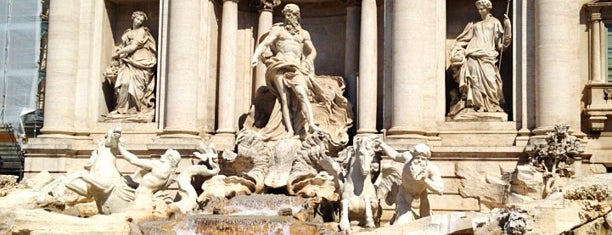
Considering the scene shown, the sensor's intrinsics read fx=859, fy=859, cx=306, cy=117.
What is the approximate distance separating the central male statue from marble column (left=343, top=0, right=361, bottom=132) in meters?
1.24

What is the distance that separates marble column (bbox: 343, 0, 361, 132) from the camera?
2142 centimetres

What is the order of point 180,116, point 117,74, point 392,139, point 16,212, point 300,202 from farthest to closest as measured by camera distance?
point 117,74, point 180,116, point 392,139, point 300,202, point 16,212

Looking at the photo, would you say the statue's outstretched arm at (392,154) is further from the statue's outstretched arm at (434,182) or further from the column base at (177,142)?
the column base at (177,142)

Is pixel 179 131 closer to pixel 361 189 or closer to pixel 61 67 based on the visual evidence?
pixel 61 67

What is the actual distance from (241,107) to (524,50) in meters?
7.22

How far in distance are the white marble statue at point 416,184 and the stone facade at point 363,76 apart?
2709 millimetres

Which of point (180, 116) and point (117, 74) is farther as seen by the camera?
point (117, 74)

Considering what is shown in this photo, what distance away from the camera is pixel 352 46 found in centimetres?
2155

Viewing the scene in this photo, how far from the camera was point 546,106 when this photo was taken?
59.8 feet

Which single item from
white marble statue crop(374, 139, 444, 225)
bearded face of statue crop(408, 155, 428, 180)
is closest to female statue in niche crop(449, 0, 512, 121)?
white marble statue crop(374, 139, 444, 225)

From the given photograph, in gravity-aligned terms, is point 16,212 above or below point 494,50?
below

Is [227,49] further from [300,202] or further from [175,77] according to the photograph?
[300,202]

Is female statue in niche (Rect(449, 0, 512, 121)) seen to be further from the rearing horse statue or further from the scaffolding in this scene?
the scaffolding

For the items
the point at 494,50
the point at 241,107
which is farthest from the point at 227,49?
the point at 494,50
